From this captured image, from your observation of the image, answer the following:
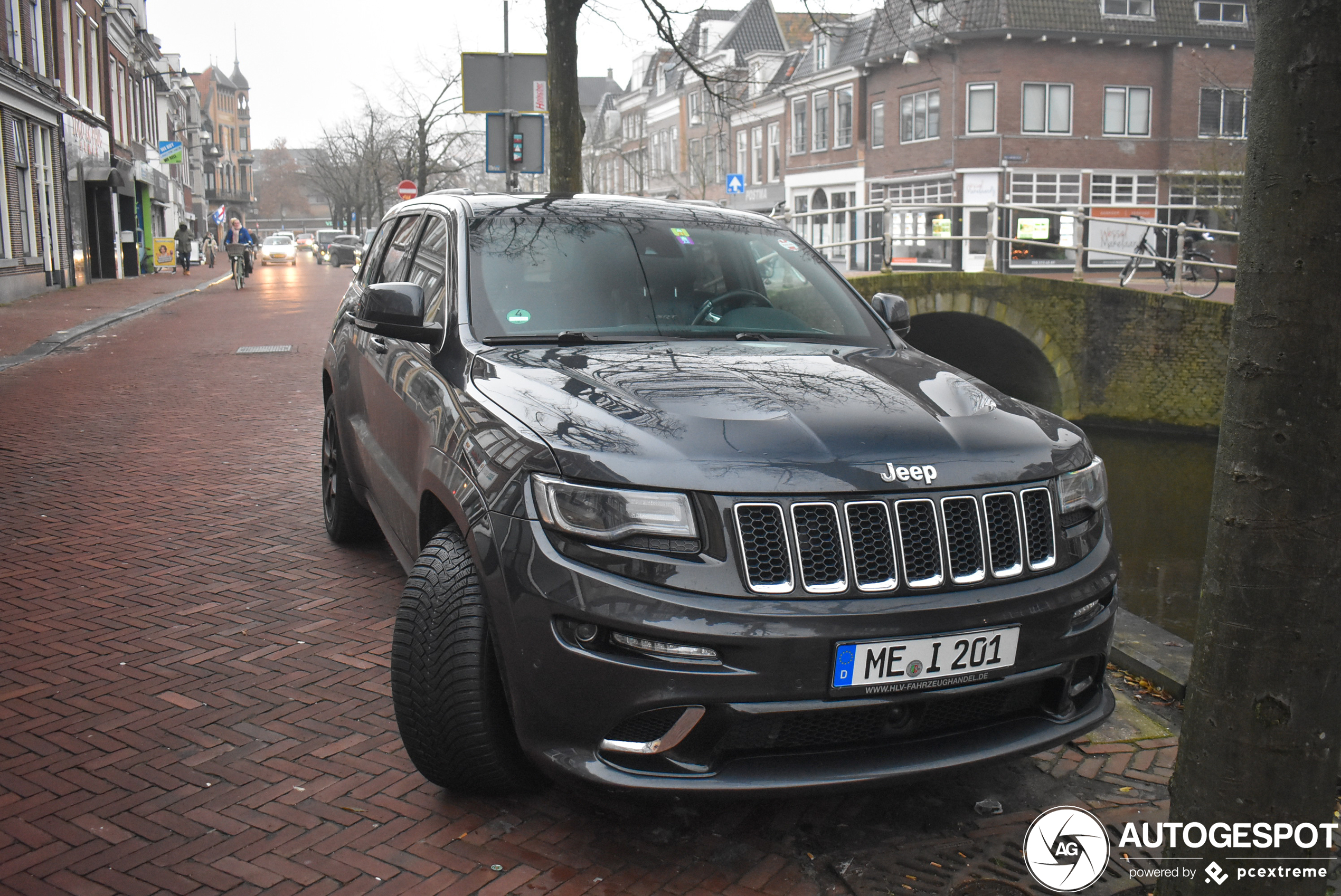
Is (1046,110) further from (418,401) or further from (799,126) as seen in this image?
(418,401)

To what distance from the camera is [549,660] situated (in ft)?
9.00

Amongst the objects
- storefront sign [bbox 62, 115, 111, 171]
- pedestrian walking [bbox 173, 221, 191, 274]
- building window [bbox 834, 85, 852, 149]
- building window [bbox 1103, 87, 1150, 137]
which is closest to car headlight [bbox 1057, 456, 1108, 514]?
storefront sign [bbox 62, 115, 111, 171]

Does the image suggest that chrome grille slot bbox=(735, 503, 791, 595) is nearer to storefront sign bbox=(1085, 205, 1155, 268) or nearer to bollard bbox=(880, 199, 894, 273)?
bollard bbox=(880, 199, 894, 273)

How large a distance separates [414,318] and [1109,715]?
232 centimetres

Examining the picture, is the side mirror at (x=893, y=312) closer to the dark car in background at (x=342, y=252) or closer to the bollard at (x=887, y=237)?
the bollard at (x=887, y=237)

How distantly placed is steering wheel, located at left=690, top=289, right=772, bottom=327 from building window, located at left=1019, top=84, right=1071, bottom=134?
122 ft

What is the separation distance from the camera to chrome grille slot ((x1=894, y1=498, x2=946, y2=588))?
109 inches

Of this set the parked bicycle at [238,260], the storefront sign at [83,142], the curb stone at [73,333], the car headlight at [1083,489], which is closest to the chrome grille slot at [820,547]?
the car headlight at [1083,489]

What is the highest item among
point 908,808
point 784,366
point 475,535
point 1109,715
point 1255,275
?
point 1255,275

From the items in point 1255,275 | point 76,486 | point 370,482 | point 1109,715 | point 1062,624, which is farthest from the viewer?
point 76,486

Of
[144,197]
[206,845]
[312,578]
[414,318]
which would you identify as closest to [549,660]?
[206,845]

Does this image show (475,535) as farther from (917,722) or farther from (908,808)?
(908,808)

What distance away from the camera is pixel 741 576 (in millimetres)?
2678

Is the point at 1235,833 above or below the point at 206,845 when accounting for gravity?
above
